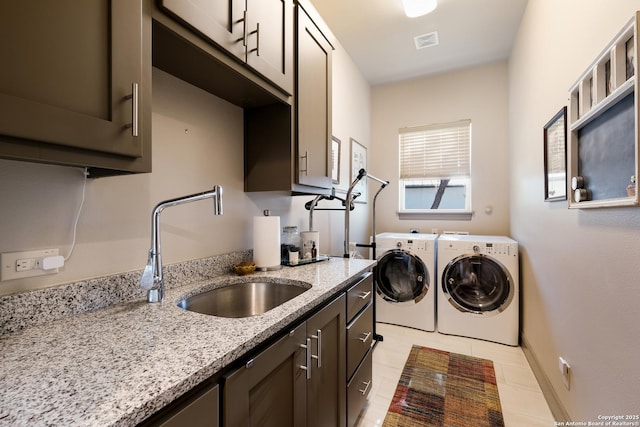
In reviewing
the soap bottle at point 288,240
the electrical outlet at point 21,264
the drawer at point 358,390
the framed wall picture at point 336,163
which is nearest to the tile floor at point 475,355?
the drawer at point 358,390

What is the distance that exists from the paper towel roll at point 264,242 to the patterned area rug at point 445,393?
120 cm

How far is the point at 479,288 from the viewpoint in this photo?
9.12 ft

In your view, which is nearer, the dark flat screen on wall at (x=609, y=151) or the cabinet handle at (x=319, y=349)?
the dark flat screen on wall at (x=609, y=151)

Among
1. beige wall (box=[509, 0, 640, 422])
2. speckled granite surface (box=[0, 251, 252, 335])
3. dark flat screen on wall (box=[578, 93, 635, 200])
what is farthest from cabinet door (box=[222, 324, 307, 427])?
dark flat screen on wall (box=[578, 93, 635, 200])

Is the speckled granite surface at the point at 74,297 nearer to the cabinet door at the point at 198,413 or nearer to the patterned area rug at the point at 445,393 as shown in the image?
the cabinet door at the point at 198,413

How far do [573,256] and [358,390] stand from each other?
1.36 m

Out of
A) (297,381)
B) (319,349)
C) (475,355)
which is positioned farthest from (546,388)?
(297,381)

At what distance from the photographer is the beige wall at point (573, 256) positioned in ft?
3.35

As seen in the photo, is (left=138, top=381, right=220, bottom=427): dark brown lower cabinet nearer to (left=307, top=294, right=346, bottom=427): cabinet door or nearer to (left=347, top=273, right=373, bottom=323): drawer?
(left=307, top=294, right=346, bottom=427): cabinet door

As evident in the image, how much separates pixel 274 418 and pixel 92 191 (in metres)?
0.99

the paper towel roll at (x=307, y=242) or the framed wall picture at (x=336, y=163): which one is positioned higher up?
the framed wall picture at (x=336, y=163)

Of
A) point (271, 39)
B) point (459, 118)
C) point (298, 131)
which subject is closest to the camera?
point (271, 39)

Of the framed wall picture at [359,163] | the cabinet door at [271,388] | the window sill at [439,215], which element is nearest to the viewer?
the cabinet door at [271,388]

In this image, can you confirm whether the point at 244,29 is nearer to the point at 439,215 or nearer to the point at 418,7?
the point at 418,7
